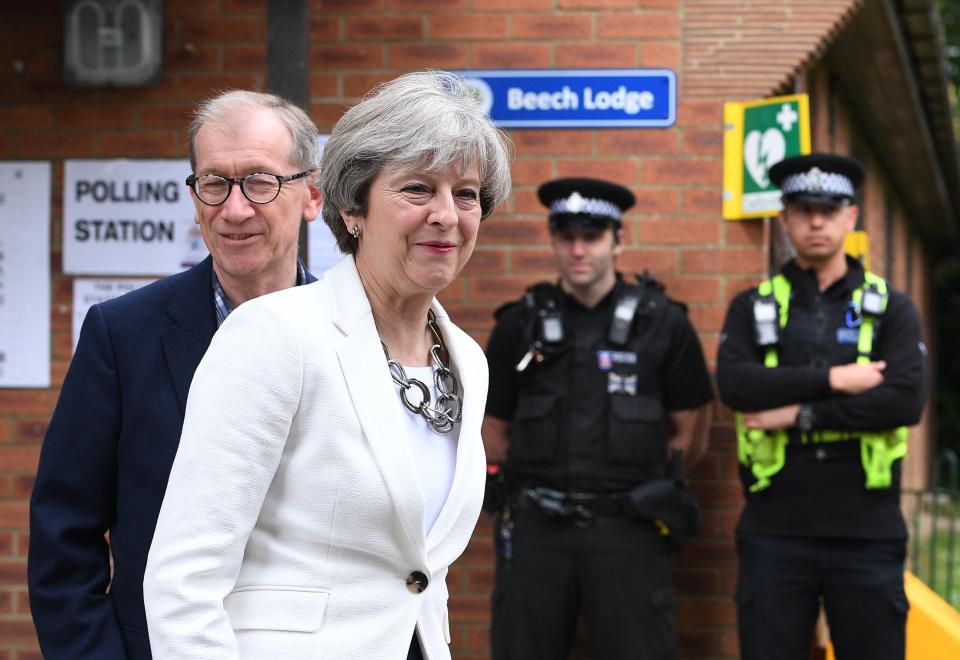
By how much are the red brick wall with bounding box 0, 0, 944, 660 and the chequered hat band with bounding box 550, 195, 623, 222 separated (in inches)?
14.6

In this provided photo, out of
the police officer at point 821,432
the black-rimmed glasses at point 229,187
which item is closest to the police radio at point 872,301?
the police officer at point 821,432

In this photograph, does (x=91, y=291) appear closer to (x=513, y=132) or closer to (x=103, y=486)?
(x=513, y=132)

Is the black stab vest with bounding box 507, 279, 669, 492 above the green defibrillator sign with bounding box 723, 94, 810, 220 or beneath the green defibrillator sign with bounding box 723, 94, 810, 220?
beneath

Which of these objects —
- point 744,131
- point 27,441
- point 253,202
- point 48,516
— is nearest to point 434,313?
point 253,202

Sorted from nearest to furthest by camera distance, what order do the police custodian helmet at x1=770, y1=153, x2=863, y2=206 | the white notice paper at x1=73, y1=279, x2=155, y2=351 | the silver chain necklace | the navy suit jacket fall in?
the silver chain necklace
the navy suit jacket
the police custodian helmet at x1=770, y1=153, x2=863, y2=206
the white notice paper at x1=73, y1=279, x2=155, y2=351

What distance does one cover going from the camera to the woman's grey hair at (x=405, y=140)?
6.42 ft

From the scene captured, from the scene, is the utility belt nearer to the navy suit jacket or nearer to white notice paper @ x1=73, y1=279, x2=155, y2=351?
white notice paper @ x1=73, y1=279, x2=155, y2=351

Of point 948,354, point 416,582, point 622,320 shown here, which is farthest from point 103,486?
point 948,354

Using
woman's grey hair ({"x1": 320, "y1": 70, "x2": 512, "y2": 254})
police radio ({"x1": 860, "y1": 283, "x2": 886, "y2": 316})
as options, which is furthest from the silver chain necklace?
police radio ({"x1": 860, "y1": 283, "x2": 886, "y2": 316})

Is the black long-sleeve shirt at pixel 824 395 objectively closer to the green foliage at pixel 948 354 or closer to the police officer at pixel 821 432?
the police officer at pixel 821 432

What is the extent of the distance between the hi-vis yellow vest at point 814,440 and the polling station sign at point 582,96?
94 cm

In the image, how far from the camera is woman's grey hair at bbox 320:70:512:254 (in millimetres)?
1957

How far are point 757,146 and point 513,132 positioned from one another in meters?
1.02

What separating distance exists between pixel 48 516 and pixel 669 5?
3.68m
